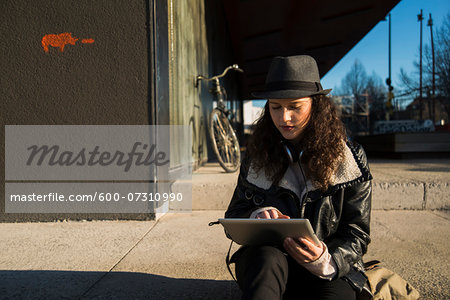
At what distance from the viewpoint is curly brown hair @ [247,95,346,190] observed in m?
1.64

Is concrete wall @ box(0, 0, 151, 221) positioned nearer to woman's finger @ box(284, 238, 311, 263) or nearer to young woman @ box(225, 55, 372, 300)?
young woman @ box(225, 55, 372, 300)

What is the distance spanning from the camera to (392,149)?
817cm

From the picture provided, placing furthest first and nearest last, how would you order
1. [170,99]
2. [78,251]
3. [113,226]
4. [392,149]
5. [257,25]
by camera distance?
[257,25], [392,149], [170,99], [113,226], [78,251]

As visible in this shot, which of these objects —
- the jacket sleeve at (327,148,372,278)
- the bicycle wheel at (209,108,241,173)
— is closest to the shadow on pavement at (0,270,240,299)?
the jacket sleeve at (327,148,372,278)

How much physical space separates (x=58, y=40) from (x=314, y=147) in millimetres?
2944

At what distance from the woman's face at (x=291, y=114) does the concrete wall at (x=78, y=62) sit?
212cm

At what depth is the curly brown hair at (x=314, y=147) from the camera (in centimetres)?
164

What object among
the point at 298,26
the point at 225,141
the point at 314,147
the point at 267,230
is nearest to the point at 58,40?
the point at 225,141

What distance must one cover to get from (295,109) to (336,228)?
57 cm

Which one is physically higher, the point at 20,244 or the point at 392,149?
the point at 392,149

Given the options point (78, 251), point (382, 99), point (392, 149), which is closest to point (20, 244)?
point (78, 251)

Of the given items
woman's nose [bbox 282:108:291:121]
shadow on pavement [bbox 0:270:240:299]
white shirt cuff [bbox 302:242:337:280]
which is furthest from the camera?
shadow on pavement [bbox 0:270:240:299]

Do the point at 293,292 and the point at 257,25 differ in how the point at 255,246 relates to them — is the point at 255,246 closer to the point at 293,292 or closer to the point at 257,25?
the point at 293,292

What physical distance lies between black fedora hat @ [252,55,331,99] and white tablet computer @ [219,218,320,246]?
540 mm
